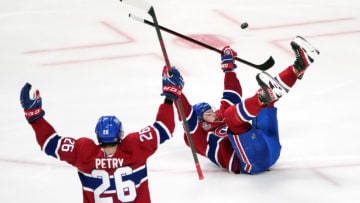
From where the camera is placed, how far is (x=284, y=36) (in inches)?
293

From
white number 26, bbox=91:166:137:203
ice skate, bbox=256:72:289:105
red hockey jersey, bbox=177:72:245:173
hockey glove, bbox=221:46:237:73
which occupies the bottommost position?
white number 26, bbox=91:166:137:203

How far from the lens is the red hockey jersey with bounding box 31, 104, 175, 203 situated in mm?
3541

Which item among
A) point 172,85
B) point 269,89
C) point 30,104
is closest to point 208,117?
point 269,89

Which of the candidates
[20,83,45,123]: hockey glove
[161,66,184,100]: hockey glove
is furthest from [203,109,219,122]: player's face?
[20,83,45,123]: hockey glove

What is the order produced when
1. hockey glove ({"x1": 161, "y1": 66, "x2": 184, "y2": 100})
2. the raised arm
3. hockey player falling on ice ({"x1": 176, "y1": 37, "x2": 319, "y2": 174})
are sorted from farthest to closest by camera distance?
the raised arm
hockey player falling on ice ({"x1": 176, "y1": 37, "x2": 319, "y2": 174})
hockey glove ({"x1": 161, "y1": 66, "x2": 184, "y2": 100})

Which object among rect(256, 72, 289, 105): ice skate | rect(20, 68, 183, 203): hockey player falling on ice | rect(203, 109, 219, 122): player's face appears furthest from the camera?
rect(203, 109, 219, 122): player's face

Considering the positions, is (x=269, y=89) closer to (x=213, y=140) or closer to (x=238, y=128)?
(x=238, y=128)

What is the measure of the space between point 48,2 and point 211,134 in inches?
175

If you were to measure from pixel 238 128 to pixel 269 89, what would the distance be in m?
0.59

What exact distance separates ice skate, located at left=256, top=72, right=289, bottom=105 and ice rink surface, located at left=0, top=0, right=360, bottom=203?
77 cm

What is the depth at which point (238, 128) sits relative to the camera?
4523 mm

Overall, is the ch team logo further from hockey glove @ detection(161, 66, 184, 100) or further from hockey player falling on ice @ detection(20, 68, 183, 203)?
hockey player falling on ice @ detection(20, 68, 183, 203)

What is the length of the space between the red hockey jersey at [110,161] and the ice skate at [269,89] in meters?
0.70

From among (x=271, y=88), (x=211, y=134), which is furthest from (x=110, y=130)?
(x=211, y=134)
